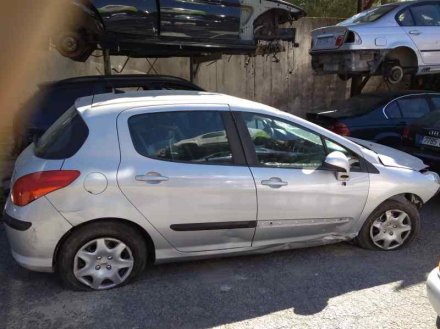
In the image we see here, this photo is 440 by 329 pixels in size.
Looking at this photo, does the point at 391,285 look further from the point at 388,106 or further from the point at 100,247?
the point at 388,106

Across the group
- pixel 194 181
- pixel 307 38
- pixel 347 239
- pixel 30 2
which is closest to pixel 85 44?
pixel 30 2

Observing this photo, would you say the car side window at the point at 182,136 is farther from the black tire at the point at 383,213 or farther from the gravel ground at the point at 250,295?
the black tire at the point at 383,213

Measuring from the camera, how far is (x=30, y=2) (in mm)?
7758

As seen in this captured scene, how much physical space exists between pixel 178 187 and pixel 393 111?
468 centimetres

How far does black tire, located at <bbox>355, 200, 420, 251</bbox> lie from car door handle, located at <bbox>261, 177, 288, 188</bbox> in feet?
3.35

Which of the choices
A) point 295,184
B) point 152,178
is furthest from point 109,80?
point 295,184

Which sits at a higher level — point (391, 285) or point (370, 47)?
point (370, 47)

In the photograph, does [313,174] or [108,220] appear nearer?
[108,220]

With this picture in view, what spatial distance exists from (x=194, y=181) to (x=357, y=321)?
1.53 meters

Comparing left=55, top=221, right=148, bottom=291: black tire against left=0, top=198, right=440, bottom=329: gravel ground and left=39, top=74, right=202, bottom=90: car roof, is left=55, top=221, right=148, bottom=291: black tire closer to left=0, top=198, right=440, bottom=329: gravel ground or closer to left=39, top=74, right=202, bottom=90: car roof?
left=0, top=198, right=440, bottom=329: gravel ground

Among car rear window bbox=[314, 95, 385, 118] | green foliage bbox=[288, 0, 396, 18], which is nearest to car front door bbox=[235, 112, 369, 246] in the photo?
car rear window bbox=[314, 95, 385, 118]

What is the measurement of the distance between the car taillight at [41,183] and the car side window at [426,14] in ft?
26.6

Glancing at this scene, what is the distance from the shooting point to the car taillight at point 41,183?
3383 mm

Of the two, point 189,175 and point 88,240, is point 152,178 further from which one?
point 88,240
